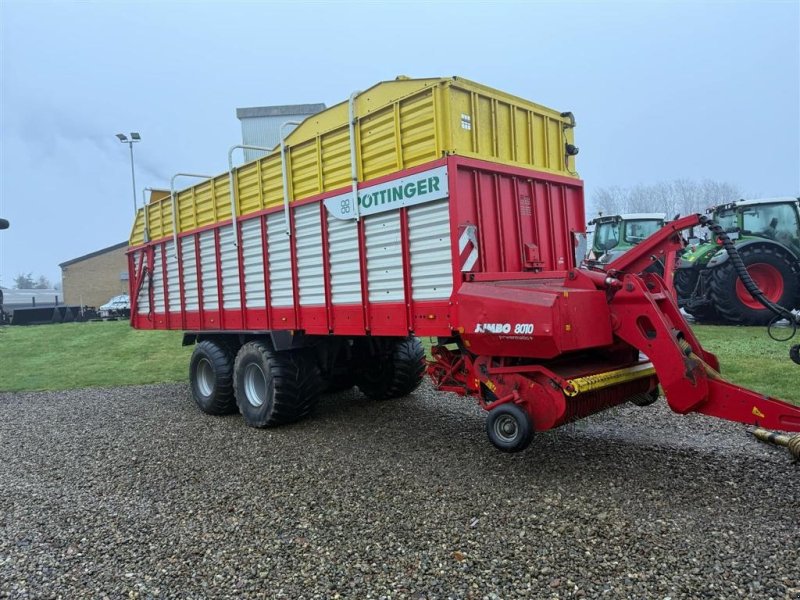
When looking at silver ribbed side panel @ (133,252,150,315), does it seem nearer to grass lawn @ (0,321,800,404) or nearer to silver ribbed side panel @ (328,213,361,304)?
grass lawn @ (0,321,800,404)

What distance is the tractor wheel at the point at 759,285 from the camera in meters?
10.4

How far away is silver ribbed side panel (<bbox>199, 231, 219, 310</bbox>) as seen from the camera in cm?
690

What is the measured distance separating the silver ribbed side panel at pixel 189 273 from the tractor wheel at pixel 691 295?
9.25 m

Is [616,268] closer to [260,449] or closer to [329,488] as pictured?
[329,488]

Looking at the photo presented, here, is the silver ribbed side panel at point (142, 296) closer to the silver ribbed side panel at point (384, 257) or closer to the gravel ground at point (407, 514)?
the gravel ground at point (407, 514)

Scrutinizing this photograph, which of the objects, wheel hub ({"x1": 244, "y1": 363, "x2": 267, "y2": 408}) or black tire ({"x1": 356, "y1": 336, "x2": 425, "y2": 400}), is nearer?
wheel hub ({"x1": 244, "y1": 363, "x2": 267, "y2": 408})

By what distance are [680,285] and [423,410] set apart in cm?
856

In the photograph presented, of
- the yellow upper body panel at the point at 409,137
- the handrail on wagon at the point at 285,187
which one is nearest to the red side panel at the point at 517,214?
the yellow upper body panel at the point at 409,137

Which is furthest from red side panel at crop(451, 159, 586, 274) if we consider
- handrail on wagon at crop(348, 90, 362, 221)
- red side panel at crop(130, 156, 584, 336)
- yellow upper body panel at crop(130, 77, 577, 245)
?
handrail on wagon at crop(348, 90, 362, 221)

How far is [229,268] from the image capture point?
6656 millimetres

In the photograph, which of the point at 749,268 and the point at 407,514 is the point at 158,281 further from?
the point at 749,268

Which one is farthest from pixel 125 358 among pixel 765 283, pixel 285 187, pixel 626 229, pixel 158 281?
pixel 765 283

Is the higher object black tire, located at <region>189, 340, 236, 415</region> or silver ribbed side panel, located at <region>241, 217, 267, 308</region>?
silver ribbed side panel, located at <region>241, 217, 267, 308</region>

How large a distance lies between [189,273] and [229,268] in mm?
1038
